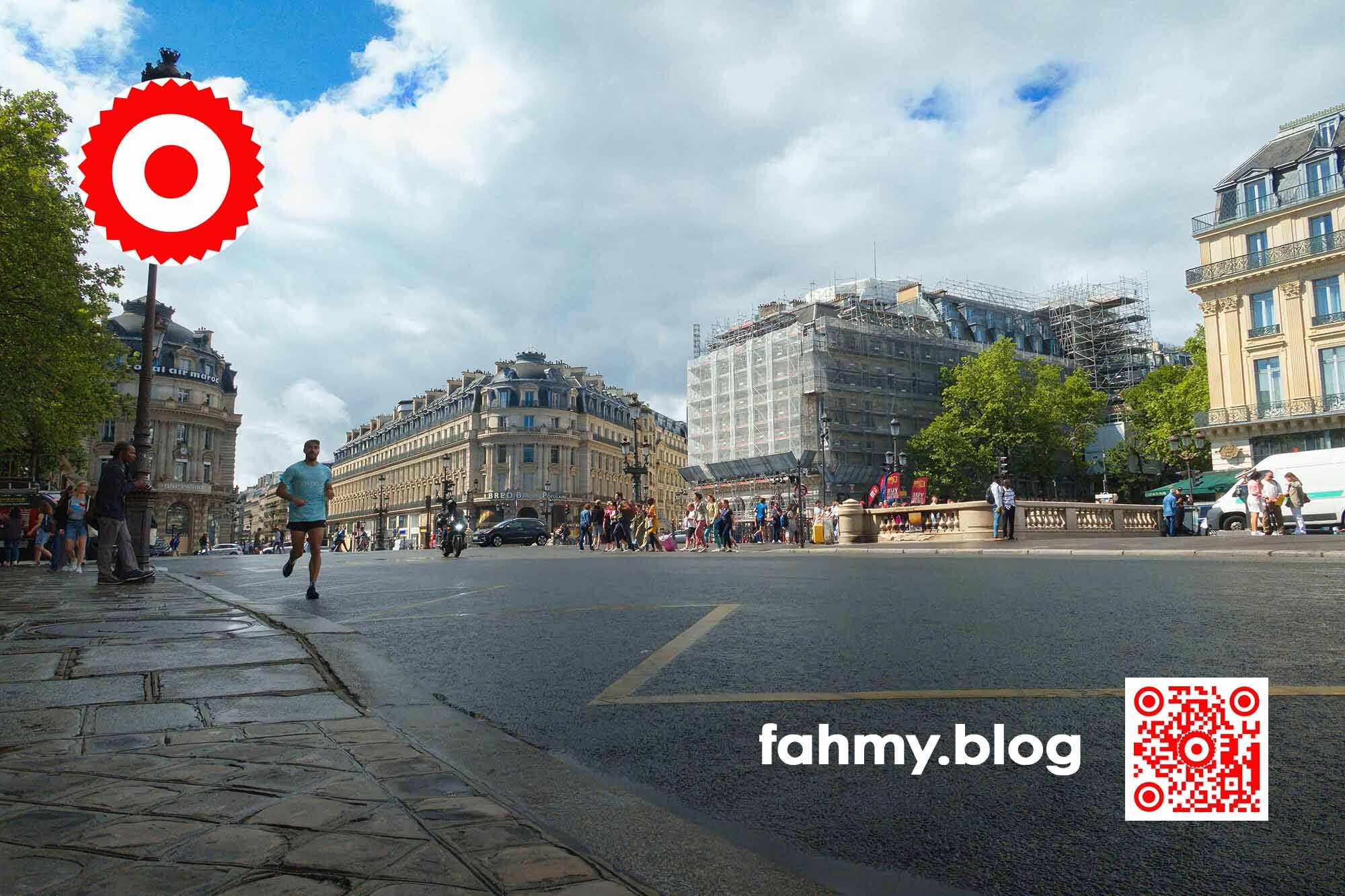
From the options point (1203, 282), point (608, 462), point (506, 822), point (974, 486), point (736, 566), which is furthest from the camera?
point (608, 462)

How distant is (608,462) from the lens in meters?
94.2

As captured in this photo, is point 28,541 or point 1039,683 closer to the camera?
point 1039,683

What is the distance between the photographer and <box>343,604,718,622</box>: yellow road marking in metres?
7.21

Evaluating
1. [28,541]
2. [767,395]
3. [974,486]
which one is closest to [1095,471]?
[974,486]

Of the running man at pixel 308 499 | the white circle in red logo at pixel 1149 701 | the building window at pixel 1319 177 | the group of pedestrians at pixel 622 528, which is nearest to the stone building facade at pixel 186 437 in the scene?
the group of pedestrians at pixel 622 528

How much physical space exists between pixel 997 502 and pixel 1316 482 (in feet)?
33.8

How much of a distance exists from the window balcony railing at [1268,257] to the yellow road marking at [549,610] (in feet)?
142

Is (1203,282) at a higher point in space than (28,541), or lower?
higher

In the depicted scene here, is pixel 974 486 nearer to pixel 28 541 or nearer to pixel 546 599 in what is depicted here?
pixel 28 541

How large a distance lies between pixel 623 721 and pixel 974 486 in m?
63.2

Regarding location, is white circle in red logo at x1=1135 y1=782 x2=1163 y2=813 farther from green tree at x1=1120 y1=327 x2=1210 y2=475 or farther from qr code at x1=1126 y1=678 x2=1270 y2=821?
green tree at x1=1120 y1=327 x2=1210 y2=475

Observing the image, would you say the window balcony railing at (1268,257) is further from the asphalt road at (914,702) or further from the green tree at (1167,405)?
the asphalt road at (914,702)

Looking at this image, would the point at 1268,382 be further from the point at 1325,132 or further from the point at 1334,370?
the point at 1325,132

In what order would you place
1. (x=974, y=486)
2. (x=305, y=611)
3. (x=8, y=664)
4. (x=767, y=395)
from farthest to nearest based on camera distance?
(x=767, y=395) → (x=974, y=486) → (x=305, y=611) → (x=8, y=664)
